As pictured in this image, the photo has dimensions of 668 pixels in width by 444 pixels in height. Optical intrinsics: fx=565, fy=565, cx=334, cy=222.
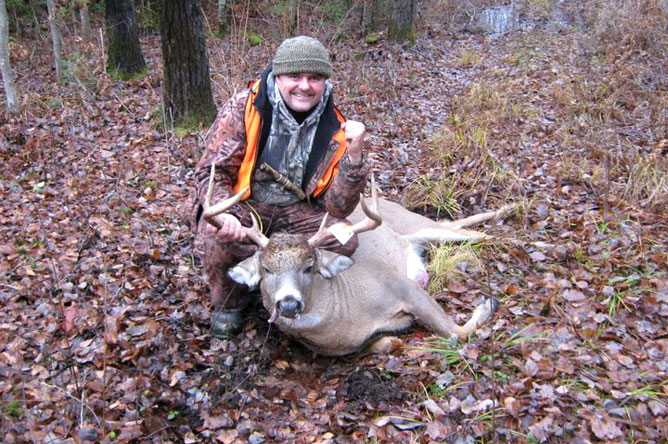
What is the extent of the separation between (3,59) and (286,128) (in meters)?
5.51

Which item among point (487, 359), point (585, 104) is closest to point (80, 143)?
point (487, 359)

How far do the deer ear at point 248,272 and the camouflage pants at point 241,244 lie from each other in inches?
6.3

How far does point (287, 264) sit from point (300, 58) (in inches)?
55.2

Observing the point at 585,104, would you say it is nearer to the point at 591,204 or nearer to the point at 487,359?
the point at 591,204

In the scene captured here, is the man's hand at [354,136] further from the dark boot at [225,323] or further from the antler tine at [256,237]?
the dark boot at [225,323]

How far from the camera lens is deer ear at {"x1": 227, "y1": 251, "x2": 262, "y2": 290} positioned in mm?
3961

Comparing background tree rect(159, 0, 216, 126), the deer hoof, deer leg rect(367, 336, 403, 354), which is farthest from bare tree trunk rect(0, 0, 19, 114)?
the deer hoof

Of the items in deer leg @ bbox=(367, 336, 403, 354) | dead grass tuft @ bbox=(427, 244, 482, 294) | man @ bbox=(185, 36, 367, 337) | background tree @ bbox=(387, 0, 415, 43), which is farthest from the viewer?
background tree @ bbox=(387, 0, 415, 43)

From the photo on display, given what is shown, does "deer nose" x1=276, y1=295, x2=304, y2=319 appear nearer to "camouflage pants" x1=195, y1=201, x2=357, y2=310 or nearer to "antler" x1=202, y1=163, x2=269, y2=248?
"antler" x1=202, y1=163, x2=269, y2=248

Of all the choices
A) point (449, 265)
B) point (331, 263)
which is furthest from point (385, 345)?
point (449, 265)

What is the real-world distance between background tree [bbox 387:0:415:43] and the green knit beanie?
8628mm

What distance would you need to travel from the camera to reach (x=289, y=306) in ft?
11.8

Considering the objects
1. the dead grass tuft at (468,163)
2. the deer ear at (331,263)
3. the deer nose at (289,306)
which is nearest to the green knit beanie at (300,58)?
the deer ear at (331,263)

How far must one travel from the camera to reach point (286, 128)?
420 cm
